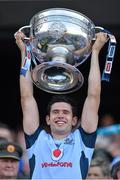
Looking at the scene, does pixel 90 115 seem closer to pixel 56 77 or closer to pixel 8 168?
pixel 56 77

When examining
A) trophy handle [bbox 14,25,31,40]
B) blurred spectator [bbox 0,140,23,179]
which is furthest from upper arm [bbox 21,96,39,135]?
blurred spectator [bbox 0,140,23,179]

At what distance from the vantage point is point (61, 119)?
5246 millimetres

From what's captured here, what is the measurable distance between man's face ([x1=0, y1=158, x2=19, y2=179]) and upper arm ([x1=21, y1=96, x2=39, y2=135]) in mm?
641

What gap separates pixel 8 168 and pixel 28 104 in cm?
71

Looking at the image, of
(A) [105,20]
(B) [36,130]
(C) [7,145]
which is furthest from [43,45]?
(A) [105,20]

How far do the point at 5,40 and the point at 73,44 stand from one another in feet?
14.1

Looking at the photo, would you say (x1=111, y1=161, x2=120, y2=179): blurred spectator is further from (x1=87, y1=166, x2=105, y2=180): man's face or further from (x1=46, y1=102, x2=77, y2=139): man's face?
(x1=46, y1=102, x2=77, y2=139): man's face

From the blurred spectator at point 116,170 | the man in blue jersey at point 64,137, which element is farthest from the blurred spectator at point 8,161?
the blurred spectator at point 116,170

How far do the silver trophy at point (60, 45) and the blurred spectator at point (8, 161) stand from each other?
2.76 ft

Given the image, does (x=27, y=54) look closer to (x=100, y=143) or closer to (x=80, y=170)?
(x=80, y=170)

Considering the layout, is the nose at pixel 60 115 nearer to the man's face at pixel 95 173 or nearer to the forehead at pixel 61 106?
the forehead at pixel 61 106

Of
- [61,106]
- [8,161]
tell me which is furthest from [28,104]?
[8,161]

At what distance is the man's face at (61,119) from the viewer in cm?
523

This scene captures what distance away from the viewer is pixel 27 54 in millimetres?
5277
